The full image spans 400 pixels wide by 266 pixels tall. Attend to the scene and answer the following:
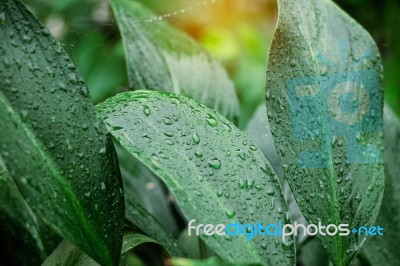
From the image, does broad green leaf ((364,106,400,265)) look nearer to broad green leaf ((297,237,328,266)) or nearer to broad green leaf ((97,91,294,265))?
broad green leaf ((297,237,328,266))

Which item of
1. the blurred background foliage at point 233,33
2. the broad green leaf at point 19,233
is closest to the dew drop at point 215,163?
the broad green leaf at point 19,233

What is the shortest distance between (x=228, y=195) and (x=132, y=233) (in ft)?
0.41

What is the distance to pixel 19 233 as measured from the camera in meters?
0.60

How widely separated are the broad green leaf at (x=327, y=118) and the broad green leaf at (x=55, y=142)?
0.52 ft

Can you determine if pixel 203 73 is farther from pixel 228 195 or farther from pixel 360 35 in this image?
pixel 228 195

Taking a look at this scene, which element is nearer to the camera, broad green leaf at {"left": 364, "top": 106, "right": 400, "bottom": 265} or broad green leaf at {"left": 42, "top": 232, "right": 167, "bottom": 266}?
broad green leaf at {"left": 42, "top": 232, "right": 167, "bottom": 266}

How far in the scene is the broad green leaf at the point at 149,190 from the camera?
0.80 meters

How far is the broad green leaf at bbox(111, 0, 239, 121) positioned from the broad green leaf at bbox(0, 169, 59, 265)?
0.20 metres

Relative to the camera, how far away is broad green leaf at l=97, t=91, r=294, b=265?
40 cm

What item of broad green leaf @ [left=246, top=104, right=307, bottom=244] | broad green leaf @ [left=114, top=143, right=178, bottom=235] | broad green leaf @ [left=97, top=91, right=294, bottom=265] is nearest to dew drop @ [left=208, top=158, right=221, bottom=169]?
broad green leaf @ [left=97, top=91, right=294, bottom=265]

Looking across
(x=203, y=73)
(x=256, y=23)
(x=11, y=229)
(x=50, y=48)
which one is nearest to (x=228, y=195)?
(x=50, y=48)

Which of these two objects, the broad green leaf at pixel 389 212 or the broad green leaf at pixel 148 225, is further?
the broad green leaf at pixel 389 212

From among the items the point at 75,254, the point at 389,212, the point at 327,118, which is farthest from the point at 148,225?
the point at 389,212

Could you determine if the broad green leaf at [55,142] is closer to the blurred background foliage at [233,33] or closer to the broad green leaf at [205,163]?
the broad green leaf at [205,163]
